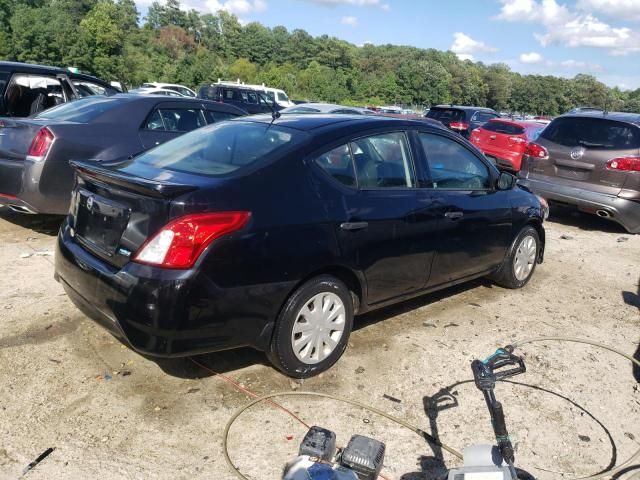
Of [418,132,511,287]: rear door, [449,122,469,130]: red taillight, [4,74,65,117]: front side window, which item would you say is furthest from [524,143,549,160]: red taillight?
[449,122,469,130]: red taillight

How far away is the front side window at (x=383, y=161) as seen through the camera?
3811 millimetres

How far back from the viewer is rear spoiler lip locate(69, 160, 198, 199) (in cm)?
294

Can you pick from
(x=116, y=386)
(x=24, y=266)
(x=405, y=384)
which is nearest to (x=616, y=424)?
(x=405, y=384)

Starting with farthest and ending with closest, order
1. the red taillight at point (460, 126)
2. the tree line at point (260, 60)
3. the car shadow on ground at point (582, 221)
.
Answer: the tree line at point (260, 60), the red taillight at point (460, 126), the car shadow on ground at point (582, 221)

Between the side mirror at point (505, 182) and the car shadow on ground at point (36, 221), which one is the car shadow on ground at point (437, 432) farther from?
the car shadow on ground at point (36, 221)

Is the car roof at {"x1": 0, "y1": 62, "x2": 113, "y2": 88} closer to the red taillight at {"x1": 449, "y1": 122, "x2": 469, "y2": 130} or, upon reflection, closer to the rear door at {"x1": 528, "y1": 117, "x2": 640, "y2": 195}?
the rear door at {"x1": 528, "y1": 117, "x2": 640, "y2": 195}

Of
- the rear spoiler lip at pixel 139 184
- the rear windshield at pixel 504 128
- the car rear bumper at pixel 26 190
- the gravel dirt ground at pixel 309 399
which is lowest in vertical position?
the gravel dirt ground at pixel 309 399

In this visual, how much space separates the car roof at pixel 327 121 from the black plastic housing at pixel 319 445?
205 cm

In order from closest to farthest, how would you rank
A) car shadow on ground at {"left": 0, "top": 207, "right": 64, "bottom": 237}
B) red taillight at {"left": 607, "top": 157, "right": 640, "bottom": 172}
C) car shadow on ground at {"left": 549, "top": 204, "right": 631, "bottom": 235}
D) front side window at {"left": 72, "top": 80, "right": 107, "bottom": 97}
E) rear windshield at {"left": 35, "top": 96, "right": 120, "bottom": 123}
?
rear windshield at {"left": 35, "top": 96, "right": 120, "bottom": 123}
car shadow on ground at {"left": 0, "top": 207, "right": 64, "bottom": 237}
red taillight at {"left": 607, "top": 157, "right": 640, "bottom": 172}
front side window at {"left": 72, "top": 80, "right": 107, "bottom": 97}
car shadow on ground at {"left": 549, "top": 204, "right": 631, "bottom": 235}

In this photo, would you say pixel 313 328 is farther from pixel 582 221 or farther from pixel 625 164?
pixel 582 221

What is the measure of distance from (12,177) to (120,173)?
3.12 meters

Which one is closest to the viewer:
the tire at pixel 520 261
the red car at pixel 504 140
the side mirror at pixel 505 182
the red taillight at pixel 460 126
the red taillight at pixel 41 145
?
the side mirror at pixel 505 182

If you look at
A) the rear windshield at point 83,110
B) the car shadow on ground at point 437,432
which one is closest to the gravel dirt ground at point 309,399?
the car shadow on ground at point 437,432

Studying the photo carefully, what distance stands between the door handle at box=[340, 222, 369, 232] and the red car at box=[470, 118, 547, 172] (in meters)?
10.5
